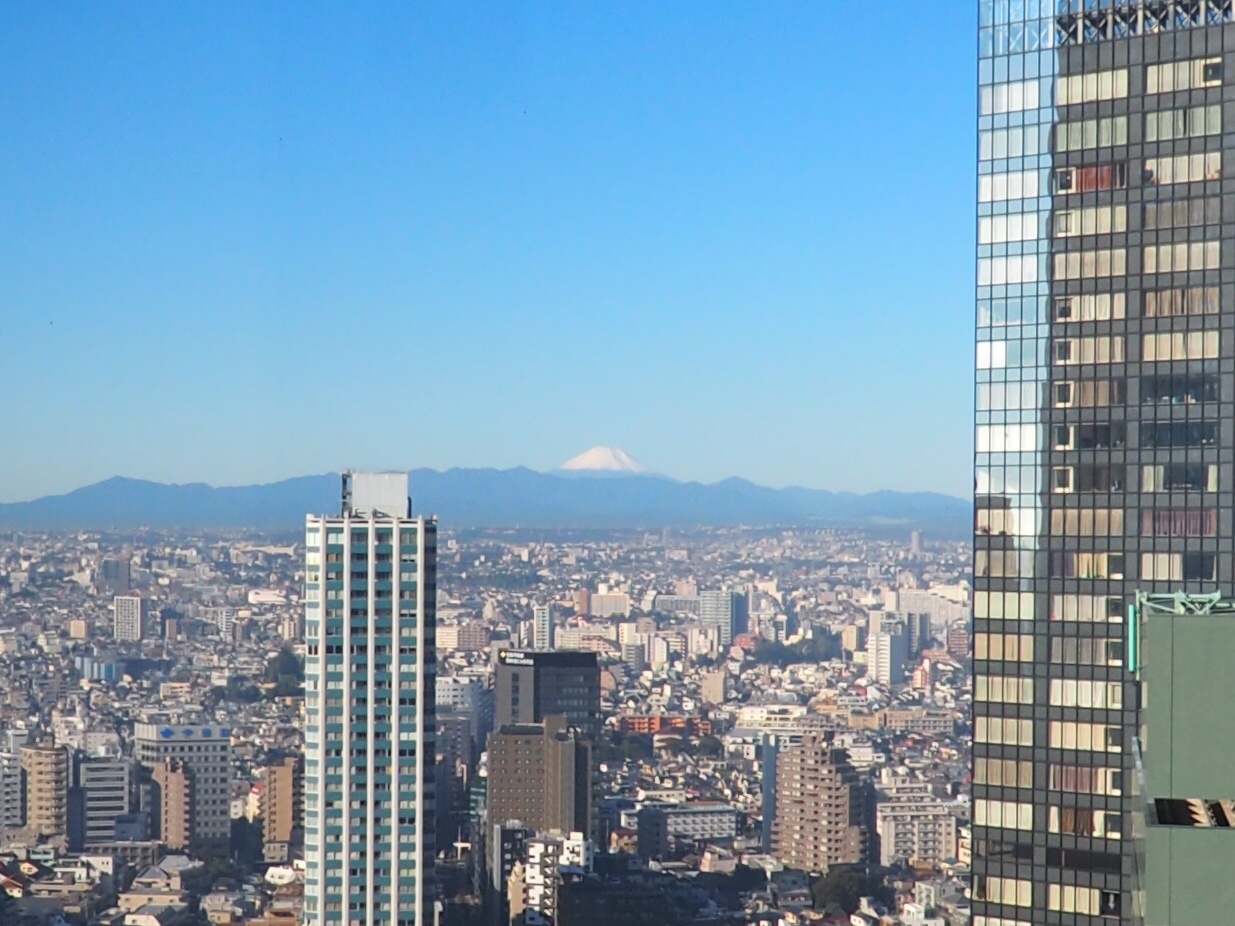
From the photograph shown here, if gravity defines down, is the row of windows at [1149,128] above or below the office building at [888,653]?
above

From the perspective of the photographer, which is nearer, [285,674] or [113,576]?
[113,576]

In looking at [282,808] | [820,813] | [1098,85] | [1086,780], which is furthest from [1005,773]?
[820,813]

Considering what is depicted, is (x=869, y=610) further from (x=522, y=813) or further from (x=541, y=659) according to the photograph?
(x=522, y=813)

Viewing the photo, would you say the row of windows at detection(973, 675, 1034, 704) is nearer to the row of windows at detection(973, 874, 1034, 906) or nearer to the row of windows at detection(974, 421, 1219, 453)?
the row of windows at detection(973, 874, 1034, 906)

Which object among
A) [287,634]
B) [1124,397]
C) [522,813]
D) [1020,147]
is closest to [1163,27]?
[1020,147]

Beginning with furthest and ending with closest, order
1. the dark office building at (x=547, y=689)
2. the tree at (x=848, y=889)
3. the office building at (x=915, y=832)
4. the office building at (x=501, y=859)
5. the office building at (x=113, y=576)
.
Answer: the dark office building at (x=547, y=689) → the office building at (x=915, y=832) → the tree at (x=848, y=889) → the office building at (x=501, y=859) → the office building at (x=113, y=576)

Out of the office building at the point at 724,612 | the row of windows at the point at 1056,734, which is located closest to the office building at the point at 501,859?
the row of windows at the point at 1056,734

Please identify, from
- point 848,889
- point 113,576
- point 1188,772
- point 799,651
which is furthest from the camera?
point 799,651

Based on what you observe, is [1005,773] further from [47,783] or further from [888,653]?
[888,653]

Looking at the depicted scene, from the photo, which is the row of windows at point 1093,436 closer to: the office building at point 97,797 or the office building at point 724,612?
the office building at point 97,797
